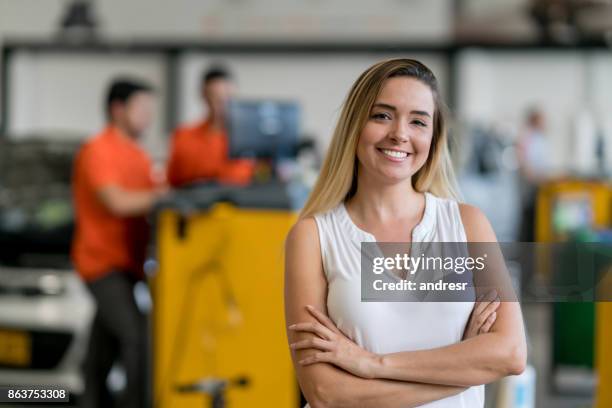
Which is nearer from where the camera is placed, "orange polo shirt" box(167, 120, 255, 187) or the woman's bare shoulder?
the woman's bare shoulder

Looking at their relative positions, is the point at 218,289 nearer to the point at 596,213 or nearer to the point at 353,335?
the point at 353,335

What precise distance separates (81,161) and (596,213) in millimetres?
4147

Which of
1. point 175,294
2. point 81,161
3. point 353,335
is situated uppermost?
point 81,161

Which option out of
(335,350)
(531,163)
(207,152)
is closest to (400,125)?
(335,350)

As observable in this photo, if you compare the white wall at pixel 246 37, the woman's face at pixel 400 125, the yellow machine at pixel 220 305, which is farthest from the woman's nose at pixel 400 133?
the white wall at pixel 246 37

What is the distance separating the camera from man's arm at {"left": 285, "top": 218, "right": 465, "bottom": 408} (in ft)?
3.63

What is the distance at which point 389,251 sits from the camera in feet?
3.70

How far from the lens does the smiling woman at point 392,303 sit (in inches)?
43.4

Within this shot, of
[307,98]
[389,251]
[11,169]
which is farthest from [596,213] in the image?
[389,251]

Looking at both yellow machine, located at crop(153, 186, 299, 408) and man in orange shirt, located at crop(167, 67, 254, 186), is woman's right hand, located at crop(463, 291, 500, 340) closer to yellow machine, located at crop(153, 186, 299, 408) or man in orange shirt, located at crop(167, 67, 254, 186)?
yellow machine, located at crop(153, 186, 299, 408)

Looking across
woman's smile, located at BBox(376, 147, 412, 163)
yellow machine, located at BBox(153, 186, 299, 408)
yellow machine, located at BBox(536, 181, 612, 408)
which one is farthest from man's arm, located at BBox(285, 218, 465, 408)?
yellow machine, located at BBox(536, 181, 612, 408)

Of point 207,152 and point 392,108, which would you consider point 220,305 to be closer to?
point 207,152

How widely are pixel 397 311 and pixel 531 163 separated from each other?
8.33m

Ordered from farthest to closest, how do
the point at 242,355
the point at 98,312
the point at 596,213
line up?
the point at 596,213 → the point at 98,312 → the point at 242,355
